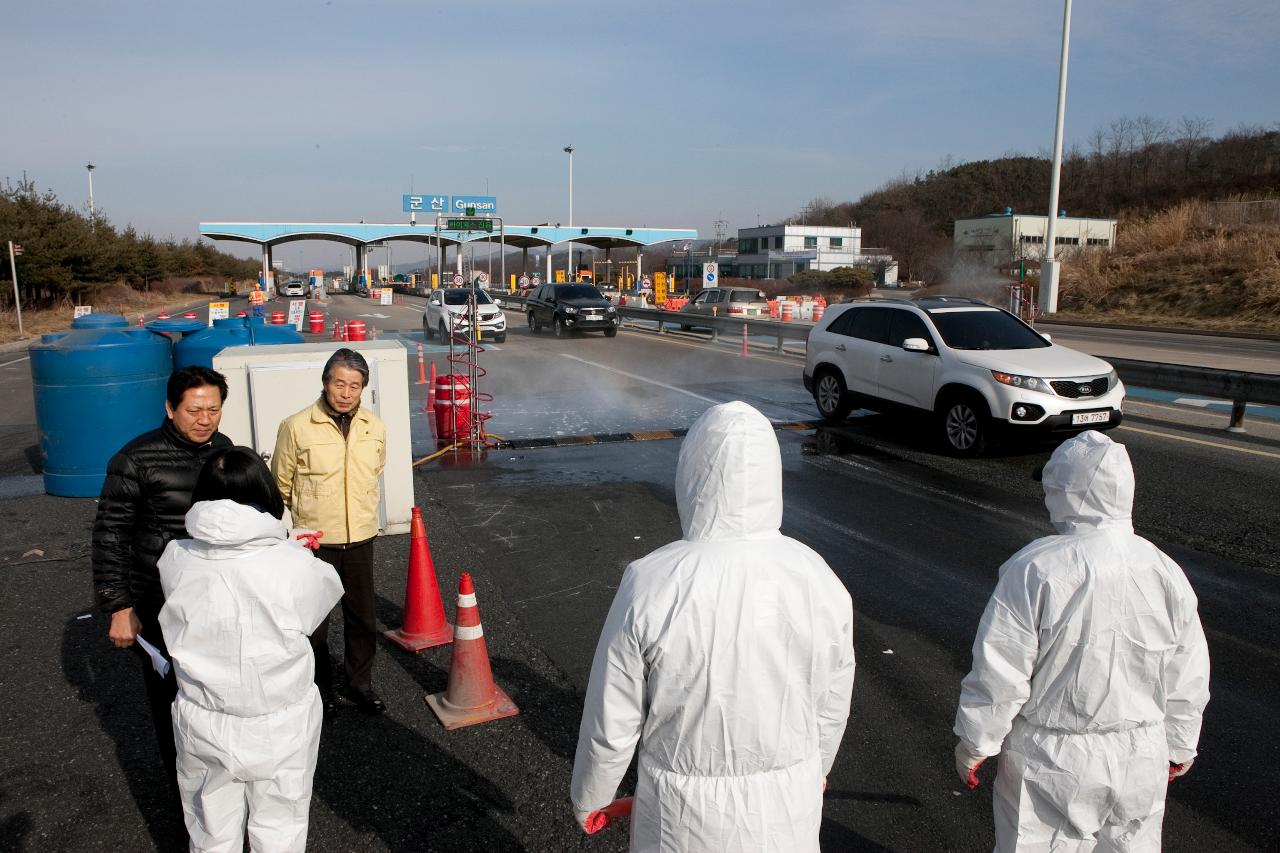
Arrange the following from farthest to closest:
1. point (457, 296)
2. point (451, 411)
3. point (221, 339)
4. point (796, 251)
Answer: point (796, 251)
point (457, 296)
point (451, 411)
point (221, 339)

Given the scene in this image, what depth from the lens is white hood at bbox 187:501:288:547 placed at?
266 cm

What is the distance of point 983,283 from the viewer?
48812 millimetres

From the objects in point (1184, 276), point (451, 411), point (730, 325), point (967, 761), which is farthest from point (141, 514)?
point (1184, 276)

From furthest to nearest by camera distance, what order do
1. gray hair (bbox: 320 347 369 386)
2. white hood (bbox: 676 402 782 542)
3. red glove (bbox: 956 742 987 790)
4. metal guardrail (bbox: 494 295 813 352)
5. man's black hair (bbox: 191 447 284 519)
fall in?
metal guardrail (bbox: 494 295 813 352) → gray hair (bbox: 320 347 369 386) → man's black hair (bbox: 191 447 284 519) → red glove (bbox: 956 742 987 790) → white hood (bbox: 676 402 782 542)

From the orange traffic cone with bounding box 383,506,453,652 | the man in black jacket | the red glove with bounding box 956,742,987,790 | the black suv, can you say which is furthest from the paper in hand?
the black suv

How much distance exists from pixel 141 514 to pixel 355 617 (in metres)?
1.25

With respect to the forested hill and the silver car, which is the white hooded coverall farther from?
the forested hill

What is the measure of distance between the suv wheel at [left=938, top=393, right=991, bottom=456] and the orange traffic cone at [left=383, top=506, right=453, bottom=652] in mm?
6971

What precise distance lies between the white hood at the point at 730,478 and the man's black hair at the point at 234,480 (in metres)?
1.77

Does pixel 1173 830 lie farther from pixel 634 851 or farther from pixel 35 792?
pixel 35 792

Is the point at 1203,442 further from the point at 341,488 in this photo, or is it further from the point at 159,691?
the point at 159,691

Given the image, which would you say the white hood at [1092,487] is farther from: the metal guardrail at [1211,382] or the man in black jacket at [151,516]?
the metal guardrail at [1211,382]

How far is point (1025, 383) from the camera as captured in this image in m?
9.83

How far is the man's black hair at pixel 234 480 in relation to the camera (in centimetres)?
307
